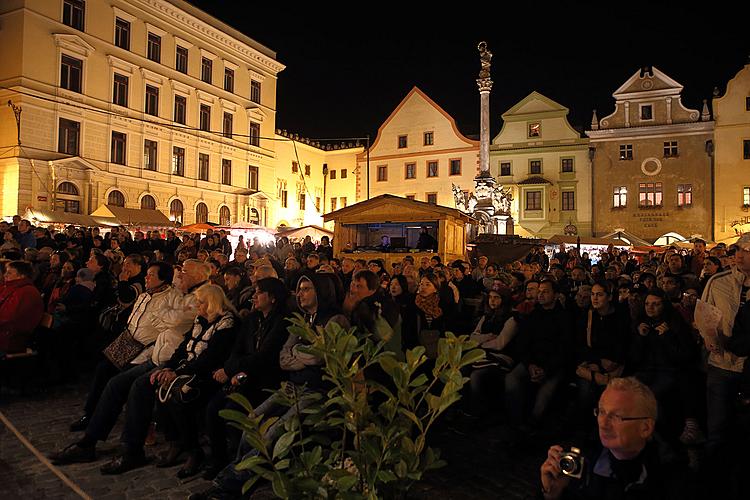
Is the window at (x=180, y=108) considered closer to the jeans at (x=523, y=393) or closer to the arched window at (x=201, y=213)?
the arched window at (x=201, y=213)

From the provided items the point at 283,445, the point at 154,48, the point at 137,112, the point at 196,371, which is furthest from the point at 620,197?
the point at 283,445

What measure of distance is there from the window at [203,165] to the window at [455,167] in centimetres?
1864

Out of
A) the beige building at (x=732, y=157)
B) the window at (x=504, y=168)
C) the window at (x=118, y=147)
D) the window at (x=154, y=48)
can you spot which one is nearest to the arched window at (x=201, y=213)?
the window at (x=118, y=147)

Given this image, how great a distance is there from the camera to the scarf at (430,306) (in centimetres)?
766

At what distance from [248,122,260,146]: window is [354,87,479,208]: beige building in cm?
937

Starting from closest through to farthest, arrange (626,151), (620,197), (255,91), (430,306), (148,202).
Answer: (430,306)
(148,202)
(626,151)
(620,197)
(255,91)

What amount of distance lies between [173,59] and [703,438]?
3521cm

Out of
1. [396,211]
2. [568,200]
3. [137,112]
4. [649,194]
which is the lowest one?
[396,211]

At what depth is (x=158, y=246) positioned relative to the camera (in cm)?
1639

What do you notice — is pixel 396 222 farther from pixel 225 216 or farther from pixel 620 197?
pixel 620 197

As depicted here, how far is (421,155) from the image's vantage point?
146 feet

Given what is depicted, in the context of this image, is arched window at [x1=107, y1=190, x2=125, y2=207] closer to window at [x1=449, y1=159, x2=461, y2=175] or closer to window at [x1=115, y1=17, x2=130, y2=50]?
window at [x1=115, y1=17, x2=130, y2=50]

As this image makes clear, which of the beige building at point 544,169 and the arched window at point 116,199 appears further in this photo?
the beige building at point 544,169

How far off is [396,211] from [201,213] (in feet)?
70.2
